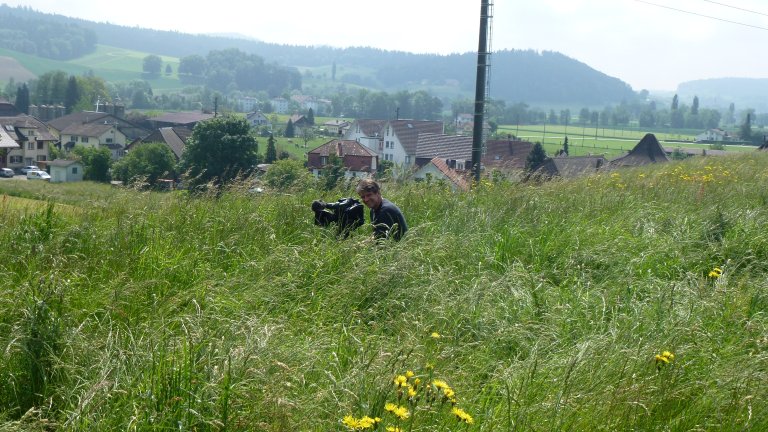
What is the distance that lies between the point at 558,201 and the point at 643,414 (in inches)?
227

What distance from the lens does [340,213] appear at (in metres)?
7.44

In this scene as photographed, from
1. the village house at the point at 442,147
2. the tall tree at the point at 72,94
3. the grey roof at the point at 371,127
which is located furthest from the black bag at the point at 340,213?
the tall tree at the point at 72,94

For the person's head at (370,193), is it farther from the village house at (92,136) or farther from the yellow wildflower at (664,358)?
the village house at (92,136)

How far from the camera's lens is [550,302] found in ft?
18.4

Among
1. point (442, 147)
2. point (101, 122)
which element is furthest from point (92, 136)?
point (442, 147)

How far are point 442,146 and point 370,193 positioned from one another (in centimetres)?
2076

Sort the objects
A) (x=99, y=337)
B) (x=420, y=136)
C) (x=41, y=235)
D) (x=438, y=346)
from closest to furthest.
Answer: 1. (x=99, y=337)
2. (x=438, y=346)
3. (x=41, y=235)
4. (x=420, y=136)

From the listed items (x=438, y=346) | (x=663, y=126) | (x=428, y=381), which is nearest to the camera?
(x=428, y=381)

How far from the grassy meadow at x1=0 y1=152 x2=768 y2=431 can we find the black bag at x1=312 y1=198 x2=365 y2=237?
0.51 ft

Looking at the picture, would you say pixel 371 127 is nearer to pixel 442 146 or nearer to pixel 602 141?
pixel 442 146

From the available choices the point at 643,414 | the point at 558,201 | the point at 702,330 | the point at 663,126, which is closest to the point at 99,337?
the point at 643,414

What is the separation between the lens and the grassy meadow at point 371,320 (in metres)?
3.71

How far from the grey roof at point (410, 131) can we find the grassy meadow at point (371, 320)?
21.5 meters

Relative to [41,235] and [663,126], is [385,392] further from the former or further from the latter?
[663,126]
